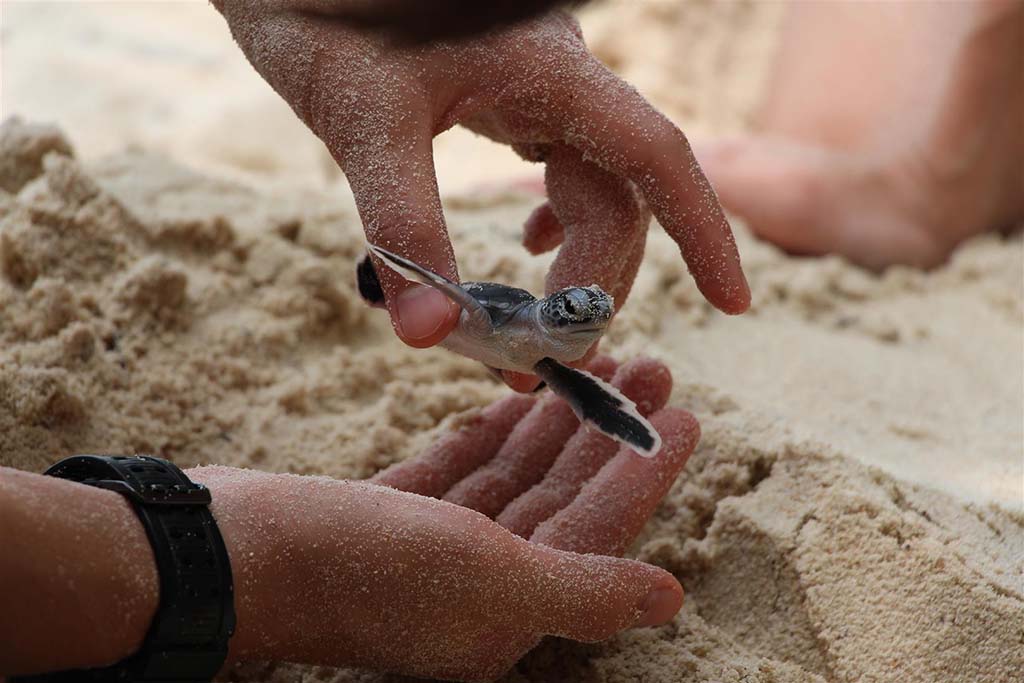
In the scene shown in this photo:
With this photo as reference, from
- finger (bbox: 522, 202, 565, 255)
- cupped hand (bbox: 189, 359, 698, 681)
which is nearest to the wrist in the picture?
cupped hand (bbox: 189, 359, 698, 681)

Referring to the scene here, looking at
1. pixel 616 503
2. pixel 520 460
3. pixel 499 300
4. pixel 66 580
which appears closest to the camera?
pixel 66 580

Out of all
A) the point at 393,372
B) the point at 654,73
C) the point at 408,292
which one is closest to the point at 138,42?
the point at 654,73

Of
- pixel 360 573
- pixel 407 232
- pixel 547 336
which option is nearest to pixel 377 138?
pixel 407 232

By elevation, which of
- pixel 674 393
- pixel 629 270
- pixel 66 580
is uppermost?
pixel 629 270

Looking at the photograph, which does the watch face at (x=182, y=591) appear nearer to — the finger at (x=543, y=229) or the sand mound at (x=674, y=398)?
the sand mound at (x=674, y=398)

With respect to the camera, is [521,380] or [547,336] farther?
[521,380]

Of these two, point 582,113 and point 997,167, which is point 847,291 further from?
point 582,113

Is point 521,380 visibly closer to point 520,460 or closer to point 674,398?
point 520,460
